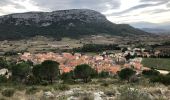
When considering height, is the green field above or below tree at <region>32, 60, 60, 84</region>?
below

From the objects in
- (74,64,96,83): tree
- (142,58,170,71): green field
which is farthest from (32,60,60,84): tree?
(142,58,170,71): green field

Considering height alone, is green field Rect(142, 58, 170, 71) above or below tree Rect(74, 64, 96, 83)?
below

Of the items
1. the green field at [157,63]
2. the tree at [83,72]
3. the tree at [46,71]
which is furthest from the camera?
the green field at [157,63]

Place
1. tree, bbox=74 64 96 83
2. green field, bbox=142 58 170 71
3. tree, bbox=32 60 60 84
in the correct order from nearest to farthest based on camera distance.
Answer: tree, bbox=32 60 60 84
tree, bbox=74 64 96 83
green field, bbox=142 58 170 71

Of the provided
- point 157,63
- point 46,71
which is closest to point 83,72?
point 46,71

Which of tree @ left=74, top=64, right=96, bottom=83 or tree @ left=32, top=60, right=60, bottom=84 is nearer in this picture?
tree @ left=32, top=60, right=60, bottom=84

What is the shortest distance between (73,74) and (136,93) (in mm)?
65915

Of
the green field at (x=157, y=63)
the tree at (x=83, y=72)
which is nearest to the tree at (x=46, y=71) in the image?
the tree at (x=83, y=72)

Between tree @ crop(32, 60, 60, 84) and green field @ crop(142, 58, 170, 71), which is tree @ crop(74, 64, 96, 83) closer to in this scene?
tree @ crop(32, 60, 60, 84)

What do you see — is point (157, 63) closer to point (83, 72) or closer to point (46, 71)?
point (83, 72)

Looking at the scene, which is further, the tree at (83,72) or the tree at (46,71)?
the tree at (83,72)

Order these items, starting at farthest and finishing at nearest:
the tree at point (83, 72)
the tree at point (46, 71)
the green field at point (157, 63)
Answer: the green field at point (157, 63)
the tree at point (83, 72)
the tree at point (46, 71)

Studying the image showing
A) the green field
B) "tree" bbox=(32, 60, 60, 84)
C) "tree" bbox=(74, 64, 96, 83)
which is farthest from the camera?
the green field

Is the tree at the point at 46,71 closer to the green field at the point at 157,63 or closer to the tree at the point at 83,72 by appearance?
the tree at the point at 83,72
